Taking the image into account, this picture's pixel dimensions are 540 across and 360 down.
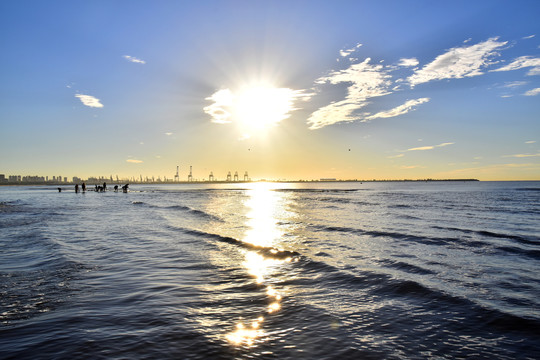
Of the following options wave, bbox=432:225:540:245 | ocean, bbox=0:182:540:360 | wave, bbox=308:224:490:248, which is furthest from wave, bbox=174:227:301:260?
wave, bbox=432:225:540:245

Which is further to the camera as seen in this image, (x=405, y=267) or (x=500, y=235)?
(x=500, y=235)

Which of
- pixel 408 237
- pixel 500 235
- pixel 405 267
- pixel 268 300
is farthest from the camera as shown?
pixel 500 235

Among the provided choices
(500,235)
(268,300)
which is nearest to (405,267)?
(268,300)

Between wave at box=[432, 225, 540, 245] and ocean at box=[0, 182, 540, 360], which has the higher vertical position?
ocean at box=[0, 182, 540, 360]

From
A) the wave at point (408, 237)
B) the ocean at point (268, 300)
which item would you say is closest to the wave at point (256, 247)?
the ocean at point (268, 300)

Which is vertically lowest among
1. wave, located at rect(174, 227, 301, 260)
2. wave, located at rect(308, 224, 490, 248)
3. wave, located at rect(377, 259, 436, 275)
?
wave, located at rect(308, 224, 490, 248)

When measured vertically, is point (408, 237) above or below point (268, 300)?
below

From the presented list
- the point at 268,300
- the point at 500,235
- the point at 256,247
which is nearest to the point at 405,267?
the point at 268,300

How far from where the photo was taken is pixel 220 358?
5.20 m

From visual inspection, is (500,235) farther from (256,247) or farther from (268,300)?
(268,300)

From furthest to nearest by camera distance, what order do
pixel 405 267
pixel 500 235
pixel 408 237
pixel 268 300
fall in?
1. pixel 500 235
2. pixel 408 237
3. pixel 405 267
4. pixel 268 300

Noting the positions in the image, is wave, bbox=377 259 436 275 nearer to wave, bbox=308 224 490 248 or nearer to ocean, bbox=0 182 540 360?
ocean, bbox=0 182 540 360

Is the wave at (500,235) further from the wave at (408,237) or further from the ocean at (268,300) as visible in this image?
the wave at (408,237)

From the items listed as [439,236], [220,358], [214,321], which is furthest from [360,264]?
[439,236]
